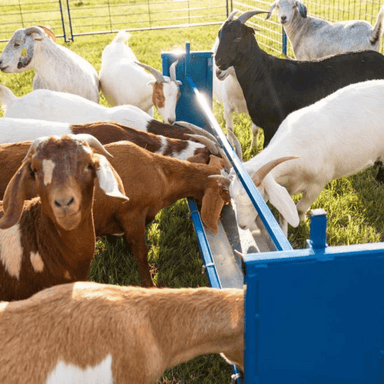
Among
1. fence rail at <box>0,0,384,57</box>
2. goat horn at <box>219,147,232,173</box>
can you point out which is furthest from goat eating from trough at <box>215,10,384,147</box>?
fence rail at <box>0,0,384,57</box>

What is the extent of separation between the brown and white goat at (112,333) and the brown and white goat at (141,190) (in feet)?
4.76

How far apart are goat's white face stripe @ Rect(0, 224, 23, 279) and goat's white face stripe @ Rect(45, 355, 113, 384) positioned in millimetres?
967

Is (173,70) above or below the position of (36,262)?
above

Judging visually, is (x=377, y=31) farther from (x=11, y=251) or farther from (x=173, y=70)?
(x=11, y=251)

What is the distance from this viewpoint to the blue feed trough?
1.55 metres

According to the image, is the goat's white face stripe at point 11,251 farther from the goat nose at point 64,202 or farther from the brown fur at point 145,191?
the brown fur at point 145,191

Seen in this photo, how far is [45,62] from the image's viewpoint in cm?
601

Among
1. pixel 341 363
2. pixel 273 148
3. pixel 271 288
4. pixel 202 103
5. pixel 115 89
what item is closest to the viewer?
pixel 271 288

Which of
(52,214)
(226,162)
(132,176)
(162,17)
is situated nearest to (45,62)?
(226,162)

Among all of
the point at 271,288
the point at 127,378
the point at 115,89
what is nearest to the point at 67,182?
the point at 127,378

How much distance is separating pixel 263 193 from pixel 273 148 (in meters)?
0.56

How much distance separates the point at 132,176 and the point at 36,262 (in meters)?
0.98

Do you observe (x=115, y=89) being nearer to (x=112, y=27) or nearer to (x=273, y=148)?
(x=273, y=148)

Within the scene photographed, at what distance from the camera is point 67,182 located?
224 cm
